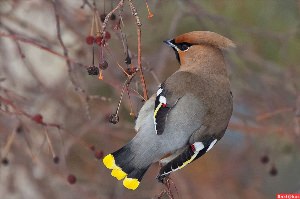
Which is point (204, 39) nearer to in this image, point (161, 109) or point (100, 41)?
point (161, 109)

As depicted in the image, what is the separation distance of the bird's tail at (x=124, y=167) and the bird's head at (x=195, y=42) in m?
0.65

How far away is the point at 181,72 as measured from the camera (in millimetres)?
3240

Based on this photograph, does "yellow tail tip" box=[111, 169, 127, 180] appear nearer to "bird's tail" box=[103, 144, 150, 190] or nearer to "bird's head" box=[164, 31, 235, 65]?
"bird's tail" box=[103, 144, 150, 190]

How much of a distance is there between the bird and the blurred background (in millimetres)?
496

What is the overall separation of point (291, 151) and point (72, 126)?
190cm

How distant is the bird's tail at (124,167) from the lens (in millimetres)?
2934

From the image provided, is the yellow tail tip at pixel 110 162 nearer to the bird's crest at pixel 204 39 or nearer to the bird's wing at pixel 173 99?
the bird's wing at pixel 173 99

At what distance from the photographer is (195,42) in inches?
129

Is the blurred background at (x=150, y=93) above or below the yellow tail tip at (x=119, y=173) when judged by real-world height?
below

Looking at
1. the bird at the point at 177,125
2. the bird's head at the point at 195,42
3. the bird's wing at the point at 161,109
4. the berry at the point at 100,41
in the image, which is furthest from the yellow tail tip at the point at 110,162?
the bird's head at the point at 195,42

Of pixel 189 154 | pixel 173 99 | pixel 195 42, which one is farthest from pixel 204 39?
pixel 189 154

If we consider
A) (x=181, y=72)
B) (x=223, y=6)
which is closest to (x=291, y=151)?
(x=223, y=6)

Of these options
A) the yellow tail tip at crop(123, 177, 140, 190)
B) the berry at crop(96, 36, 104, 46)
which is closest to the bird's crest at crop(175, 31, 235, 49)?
the berry at crop(96, 36, 104, 46)

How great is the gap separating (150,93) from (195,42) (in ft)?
3.45
